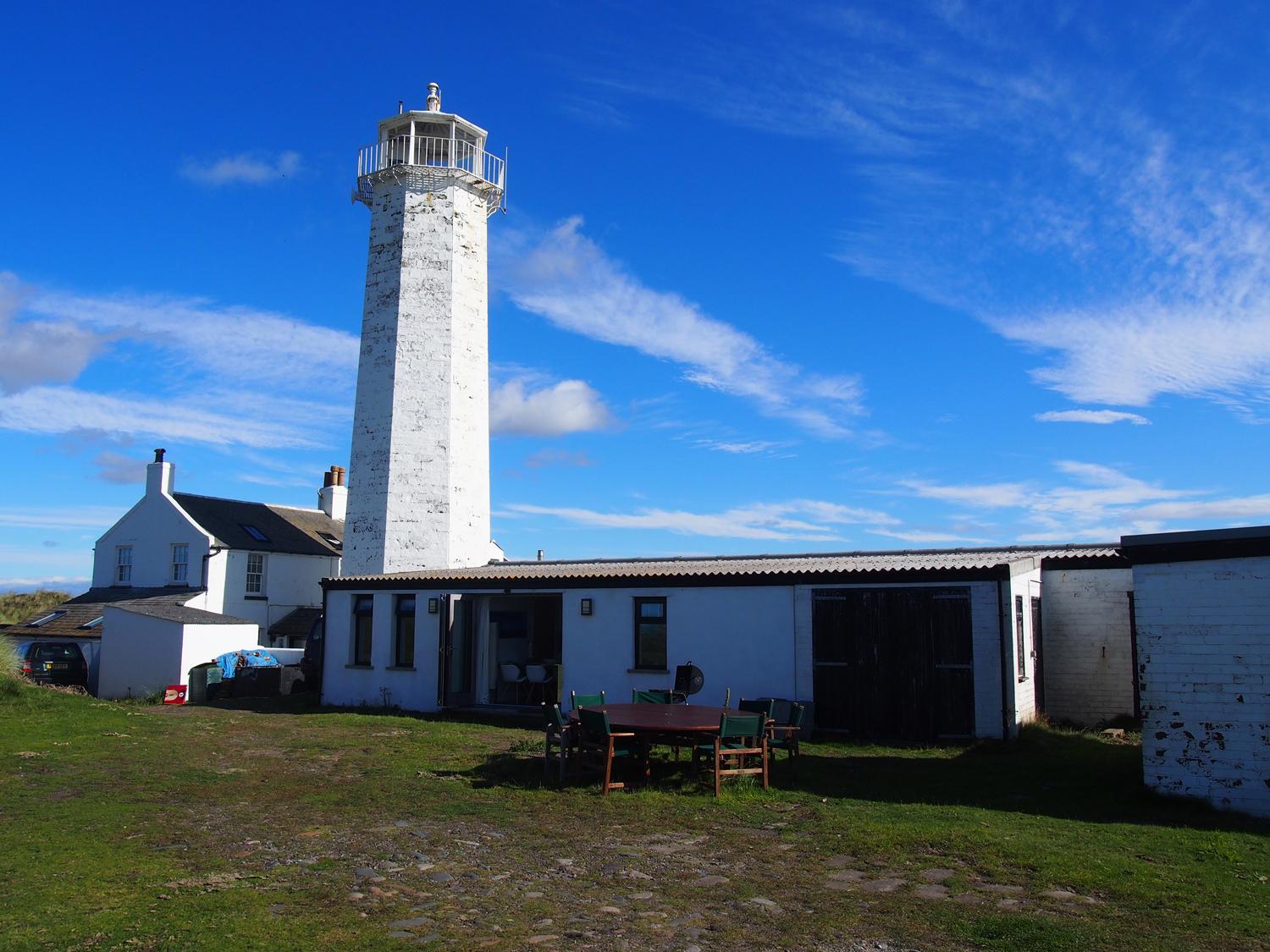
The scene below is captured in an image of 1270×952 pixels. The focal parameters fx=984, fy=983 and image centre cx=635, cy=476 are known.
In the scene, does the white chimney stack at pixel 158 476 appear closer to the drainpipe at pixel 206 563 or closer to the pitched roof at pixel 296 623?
the drainpipe at pixel 206 563

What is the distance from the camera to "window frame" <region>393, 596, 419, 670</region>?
21.1 meters

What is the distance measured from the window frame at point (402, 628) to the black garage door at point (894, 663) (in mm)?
9233

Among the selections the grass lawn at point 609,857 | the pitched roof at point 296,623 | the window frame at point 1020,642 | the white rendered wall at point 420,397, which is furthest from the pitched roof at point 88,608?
the window frame at point 1020,642

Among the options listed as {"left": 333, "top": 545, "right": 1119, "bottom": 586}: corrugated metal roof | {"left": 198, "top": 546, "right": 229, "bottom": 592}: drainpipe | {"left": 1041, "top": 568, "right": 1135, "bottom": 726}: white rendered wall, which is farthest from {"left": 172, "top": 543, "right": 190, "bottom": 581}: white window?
{"left": 1041, "top": 568, "right": 1135, "bottom": 726}: white rendered wall

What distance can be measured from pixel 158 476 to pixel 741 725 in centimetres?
2605

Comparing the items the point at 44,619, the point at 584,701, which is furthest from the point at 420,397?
the point at 44,619

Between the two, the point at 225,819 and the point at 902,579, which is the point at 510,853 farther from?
the point at 902,579

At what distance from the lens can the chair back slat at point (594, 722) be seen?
1119 centimetres

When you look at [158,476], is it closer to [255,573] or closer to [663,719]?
[255,573]

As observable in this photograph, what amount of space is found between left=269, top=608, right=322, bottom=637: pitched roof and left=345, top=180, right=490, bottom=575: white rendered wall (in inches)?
229

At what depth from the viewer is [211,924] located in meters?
6.08

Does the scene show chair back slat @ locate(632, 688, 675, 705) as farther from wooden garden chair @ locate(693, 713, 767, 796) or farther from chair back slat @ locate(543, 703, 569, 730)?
wooden garden chair @ locate(693, 713, 767, 796)

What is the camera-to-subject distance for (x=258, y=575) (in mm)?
31047

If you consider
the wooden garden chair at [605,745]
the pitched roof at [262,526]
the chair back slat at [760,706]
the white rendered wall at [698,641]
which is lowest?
the wooden garden chair at [605,745]
